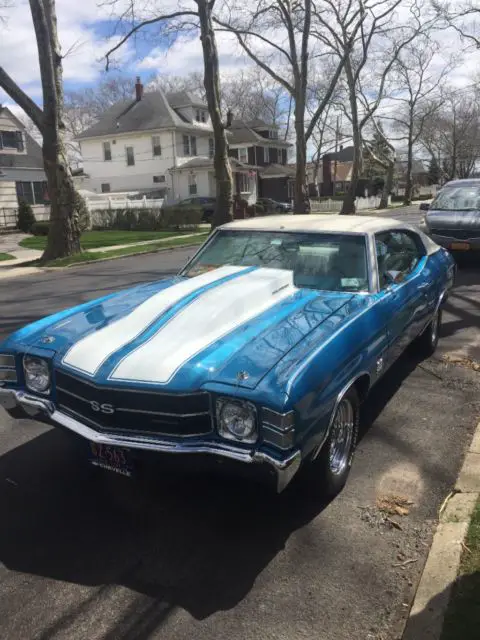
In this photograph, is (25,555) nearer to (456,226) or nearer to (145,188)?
(456,226)

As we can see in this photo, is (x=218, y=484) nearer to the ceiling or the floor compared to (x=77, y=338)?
nearer to the floor

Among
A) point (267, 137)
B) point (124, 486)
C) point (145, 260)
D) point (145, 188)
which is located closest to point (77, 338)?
point (124, 486)

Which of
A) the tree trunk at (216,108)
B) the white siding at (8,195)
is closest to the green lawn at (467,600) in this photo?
the tree trunk at (216,108)

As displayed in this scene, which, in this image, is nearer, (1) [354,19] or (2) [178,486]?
(2) [178,486]

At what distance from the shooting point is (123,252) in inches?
734

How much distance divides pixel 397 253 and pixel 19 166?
35.2m

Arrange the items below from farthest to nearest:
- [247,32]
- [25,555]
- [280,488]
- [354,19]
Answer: [354,19], [247,32], [25,555], [280,488]

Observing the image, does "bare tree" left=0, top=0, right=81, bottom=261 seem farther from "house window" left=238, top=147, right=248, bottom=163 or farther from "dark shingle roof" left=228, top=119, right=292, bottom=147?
"house window" left=238, top=147, right=248, bottom=163

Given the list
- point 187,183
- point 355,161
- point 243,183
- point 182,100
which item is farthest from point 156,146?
point 355,161

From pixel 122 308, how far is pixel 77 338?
0.56 metres

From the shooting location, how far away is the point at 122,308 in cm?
395

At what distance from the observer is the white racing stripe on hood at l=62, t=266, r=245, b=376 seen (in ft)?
10.5

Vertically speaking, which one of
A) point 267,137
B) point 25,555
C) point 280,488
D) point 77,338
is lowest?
point 25,555

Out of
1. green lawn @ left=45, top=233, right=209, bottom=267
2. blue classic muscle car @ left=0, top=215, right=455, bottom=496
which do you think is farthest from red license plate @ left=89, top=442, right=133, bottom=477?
green lawn @ left=45, top=233, right=209, bottom=267
